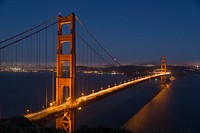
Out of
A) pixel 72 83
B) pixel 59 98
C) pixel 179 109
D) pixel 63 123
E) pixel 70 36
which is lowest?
pixel 179 109

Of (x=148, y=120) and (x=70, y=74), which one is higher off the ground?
(x=70, y=74)

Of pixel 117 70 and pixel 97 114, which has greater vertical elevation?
pixel 117 70

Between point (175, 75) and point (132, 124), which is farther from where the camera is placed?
point (175, 75)

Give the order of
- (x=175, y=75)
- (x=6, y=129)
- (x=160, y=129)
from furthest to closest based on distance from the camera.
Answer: (x=175, y=75), (x=160, y=129), (x=6, y=129)

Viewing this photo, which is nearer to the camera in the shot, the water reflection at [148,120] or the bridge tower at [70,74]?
the bridge tower at [70,74]

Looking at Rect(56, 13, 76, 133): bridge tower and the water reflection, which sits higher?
Rect(56, 13, 76, 133): bridge tower

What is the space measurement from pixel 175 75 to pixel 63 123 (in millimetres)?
64286

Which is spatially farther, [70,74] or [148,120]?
[148,120]

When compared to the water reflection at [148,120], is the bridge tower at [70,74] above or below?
above

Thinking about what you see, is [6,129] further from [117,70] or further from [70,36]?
[117,70]

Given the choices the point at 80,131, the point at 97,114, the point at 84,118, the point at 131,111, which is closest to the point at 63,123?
the point at 80,131

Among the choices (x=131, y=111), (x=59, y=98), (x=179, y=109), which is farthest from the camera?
(x=179, y=109)

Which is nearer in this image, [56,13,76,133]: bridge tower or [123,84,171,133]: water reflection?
[56,13,76,133]: bridge tower

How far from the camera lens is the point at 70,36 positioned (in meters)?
10.1
